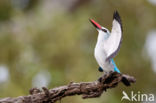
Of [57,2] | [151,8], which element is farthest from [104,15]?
[57,2]

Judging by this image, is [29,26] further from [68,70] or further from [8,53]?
[68,70]

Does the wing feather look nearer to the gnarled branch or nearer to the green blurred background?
the gnarled branch

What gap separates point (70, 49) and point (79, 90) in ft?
10.6

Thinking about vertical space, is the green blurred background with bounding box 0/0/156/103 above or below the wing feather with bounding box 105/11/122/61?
above

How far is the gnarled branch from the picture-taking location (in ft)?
10.3

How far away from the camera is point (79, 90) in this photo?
3414mm

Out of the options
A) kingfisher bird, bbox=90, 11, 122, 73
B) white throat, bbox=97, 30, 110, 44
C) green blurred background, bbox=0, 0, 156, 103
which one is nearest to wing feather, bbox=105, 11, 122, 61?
kingfisher bird, bbox=90, 11, 122, 73

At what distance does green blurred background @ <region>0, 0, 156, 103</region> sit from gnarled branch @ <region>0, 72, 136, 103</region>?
2.26 m

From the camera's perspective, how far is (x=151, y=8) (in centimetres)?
770

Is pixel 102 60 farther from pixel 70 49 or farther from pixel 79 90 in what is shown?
pixel 70 49

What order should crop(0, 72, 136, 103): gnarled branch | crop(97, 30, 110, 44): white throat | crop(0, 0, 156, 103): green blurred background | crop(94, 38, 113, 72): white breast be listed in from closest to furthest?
crop(0, 72, 136, 103): gnarled branch → crop(94, 38, 113, 72): white breast → crop(97, 30, 110, 44): white throat → crop(0, 0, 156, 103): green blurred background

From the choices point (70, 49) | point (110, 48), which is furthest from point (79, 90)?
point (70, 49)

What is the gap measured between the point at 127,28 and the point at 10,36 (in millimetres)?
2162

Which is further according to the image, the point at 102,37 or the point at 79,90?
the point at 102,37
